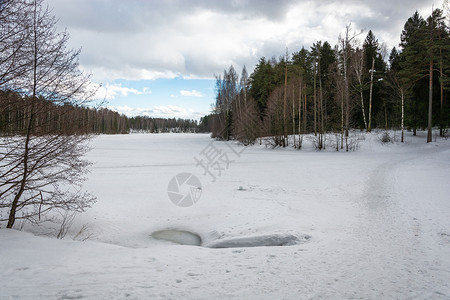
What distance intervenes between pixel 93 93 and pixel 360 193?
10.2m

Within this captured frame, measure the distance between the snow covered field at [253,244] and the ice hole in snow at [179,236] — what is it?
0.70 feet

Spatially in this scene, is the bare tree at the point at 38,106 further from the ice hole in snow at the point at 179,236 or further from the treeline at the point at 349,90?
the treeline at the point at 349,90

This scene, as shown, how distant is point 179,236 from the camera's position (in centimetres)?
745

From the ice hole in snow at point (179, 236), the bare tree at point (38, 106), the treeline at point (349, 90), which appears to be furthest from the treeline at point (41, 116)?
the treeline at point (349, 90)

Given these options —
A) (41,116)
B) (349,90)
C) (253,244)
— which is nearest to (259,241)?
(253,244)

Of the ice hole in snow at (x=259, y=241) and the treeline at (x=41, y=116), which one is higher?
the treeline at (x=41, y=116)

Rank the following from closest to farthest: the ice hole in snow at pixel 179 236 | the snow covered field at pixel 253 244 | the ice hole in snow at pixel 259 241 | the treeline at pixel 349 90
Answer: the snow covered field at pixel 253 244, the ice hole in snow at pixel 259 241, the ice hole in snow at pixel 179 236, the treeline at pixel 349 90

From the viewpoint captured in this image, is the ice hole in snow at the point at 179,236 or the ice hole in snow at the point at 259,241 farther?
the ice hole in snow at the point at 179,236

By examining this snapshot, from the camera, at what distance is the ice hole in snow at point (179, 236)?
6965 mm

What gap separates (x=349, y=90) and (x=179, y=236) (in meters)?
27.0

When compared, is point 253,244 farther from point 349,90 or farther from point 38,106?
point 349,90

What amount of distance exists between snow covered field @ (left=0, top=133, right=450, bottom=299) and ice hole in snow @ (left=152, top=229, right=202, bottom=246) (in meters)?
0.21

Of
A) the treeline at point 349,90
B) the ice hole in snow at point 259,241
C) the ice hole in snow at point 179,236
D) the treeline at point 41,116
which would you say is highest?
the treeline at point 349,90

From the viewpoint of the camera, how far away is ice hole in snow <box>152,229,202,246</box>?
6965 millimetres
